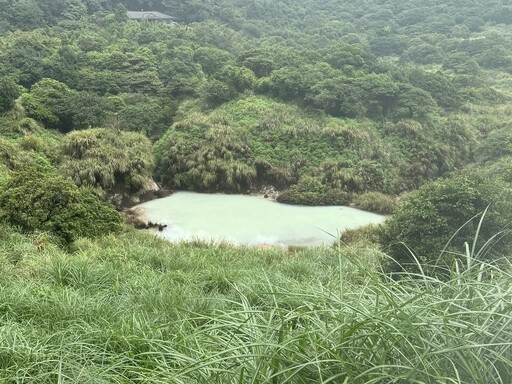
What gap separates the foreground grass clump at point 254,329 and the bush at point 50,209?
2953 mm

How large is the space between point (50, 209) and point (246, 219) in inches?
212

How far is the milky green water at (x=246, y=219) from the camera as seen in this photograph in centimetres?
1025

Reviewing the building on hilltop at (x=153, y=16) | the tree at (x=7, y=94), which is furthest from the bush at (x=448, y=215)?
the building on hilltop at (x=153, y=16)

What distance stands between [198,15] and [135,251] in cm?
3500

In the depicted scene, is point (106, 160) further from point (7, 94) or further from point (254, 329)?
point (254, 329)

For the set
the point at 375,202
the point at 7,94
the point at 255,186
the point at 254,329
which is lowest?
the point at 255,186

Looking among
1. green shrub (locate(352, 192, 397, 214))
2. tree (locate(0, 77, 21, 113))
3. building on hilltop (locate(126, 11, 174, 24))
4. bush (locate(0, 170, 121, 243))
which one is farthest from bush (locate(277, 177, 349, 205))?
building on hilltop (locate(126, 11, 174, 24))

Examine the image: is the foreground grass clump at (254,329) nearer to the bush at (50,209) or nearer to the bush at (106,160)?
the bush at (50,209)

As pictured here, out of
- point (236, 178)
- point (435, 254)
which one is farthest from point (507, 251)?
point (236, 178)

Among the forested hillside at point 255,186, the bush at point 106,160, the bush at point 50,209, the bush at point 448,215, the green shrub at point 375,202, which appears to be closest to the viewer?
the forested hillside at point 255,186

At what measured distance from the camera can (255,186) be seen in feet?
47.2

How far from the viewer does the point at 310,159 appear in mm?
14914

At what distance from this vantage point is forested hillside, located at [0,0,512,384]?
4.17ft

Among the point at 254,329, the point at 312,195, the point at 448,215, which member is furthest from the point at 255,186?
the point at 254,329
